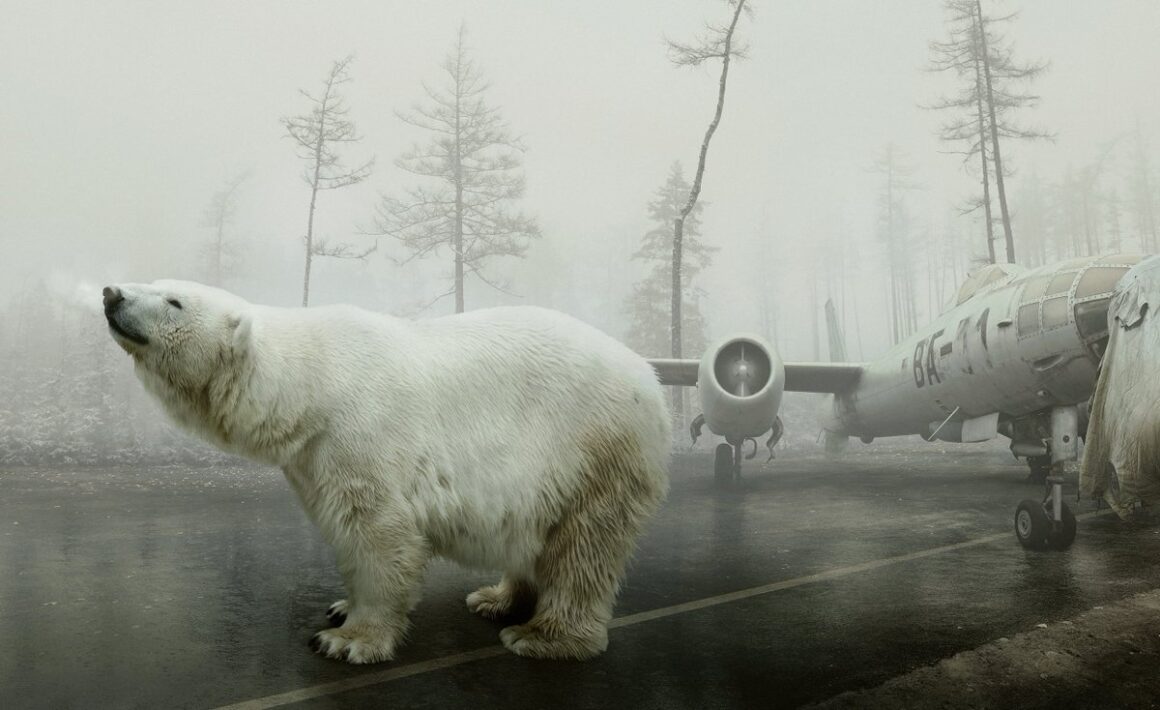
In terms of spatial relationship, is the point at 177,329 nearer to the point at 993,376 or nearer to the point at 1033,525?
the point at 1033,525

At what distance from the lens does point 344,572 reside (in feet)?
7.43

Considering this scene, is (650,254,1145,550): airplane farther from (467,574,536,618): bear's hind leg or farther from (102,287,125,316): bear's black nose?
(102,287,125,316): bear's black nose

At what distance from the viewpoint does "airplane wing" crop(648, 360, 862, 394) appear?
8203mm

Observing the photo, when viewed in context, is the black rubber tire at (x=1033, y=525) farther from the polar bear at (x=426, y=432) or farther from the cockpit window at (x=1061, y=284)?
the polar bear at (x=426, y=432)

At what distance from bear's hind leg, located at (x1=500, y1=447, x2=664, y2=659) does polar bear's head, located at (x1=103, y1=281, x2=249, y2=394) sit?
49.2 inches

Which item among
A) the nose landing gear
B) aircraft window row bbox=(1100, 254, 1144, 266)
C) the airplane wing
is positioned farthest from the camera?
the airplane wing

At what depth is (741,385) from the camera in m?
6.78

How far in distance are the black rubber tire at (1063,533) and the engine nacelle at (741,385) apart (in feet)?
8.66

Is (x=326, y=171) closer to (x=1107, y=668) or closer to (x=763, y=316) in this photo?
(x=1107, y=668)

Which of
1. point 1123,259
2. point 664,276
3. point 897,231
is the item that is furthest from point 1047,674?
point 897,231

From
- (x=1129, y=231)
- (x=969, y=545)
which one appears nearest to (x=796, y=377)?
(x=969, y=545)

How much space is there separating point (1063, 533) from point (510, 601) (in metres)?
3.47

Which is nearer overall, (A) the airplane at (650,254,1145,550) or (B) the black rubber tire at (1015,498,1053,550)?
(B) the black rubber tire at (1015,498,1053,550)

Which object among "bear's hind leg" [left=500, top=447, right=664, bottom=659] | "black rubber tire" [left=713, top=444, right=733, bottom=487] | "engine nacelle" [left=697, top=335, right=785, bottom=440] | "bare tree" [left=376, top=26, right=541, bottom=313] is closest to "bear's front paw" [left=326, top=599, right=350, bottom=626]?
"bear's hind leg" [left=500, top=447, right=664, bottom=659]
